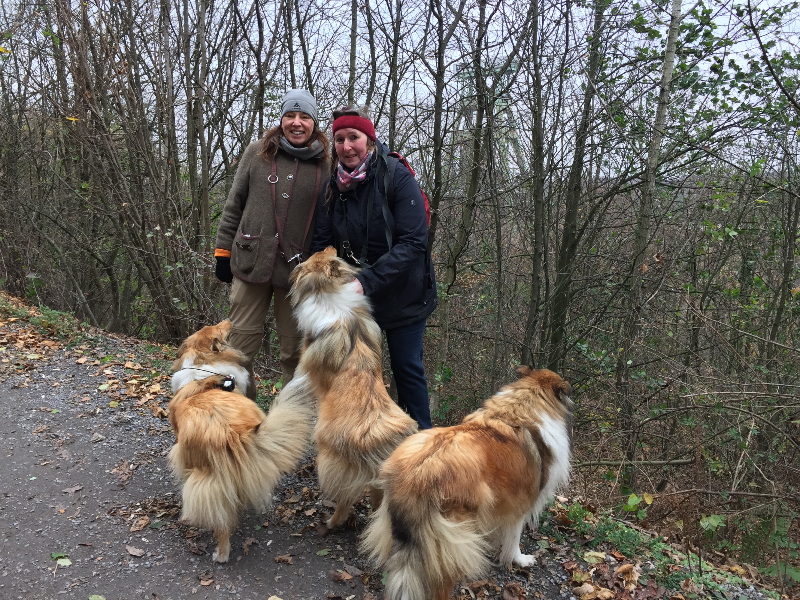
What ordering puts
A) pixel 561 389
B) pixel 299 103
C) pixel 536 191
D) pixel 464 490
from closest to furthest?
1. pixel 464 490
2. pixel 561 389
3. pixel 299 103
4. pixel 536 191

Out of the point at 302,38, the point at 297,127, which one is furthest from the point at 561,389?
the point at 302,38

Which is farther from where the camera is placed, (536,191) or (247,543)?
(536,191)

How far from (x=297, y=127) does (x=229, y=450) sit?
2.33 metres

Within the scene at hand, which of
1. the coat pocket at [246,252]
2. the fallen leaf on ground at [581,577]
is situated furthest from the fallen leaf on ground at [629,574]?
the coat pocket at [246,252]

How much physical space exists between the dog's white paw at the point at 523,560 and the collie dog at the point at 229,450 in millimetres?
1535

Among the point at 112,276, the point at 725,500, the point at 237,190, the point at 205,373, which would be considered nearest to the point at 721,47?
the point at 725,500

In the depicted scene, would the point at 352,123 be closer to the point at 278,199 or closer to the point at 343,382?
the point at 278,199

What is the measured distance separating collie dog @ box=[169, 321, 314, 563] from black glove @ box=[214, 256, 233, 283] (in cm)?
108

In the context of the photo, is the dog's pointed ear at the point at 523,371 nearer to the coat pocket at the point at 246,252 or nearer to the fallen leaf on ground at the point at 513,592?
the fallen leaf on ground at the point at 513,592

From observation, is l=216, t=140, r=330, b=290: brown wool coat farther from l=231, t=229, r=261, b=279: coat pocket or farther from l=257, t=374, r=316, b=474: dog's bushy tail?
l=257, t=374, r=316, b=474: dog's bushy tail

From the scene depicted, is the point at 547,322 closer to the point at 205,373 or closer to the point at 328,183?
the point at 328,183

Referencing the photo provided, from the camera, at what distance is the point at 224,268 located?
4.14m

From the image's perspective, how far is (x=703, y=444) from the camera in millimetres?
4793

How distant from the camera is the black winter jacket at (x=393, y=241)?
3.48 meters
